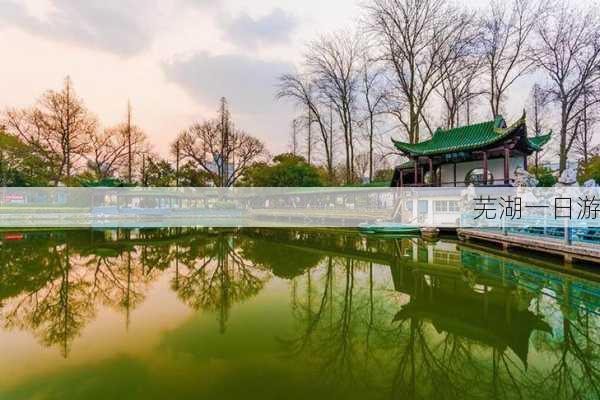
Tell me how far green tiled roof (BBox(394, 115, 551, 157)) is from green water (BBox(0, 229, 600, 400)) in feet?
27.1

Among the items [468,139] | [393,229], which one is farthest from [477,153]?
[393,229]

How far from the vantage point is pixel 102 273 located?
884 centimetres

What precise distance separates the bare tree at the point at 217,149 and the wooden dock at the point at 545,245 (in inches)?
1145

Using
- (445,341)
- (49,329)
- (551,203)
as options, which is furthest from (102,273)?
(551,203)

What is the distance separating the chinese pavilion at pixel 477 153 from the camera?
1603 cm

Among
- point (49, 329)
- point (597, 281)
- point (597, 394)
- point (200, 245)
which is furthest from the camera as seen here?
point (200, 245)

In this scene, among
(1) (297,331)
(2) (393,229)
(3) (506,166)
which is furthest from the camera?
(2) (393,229)

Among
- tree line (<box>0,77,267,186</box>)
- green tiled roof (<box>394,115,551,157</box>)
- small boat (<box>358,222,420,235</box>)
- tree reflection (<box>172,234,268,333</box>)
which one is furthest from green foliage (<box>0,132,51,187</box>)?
green tiled roof (<box>394,115,551,157</box>)

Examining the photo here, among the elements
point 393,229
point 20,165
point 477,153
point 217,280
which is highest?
point 20,165

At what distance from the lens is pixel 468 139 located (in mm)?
17734

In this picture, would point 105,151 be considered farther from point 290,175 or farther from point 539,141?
point 539,141

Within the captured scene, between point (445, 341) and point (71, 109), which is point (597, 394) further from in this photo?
point (71, 109)

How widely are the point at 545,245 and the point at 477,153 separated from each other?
27.0ft

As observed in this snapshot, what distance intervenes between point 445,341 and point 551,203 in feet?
34.0
